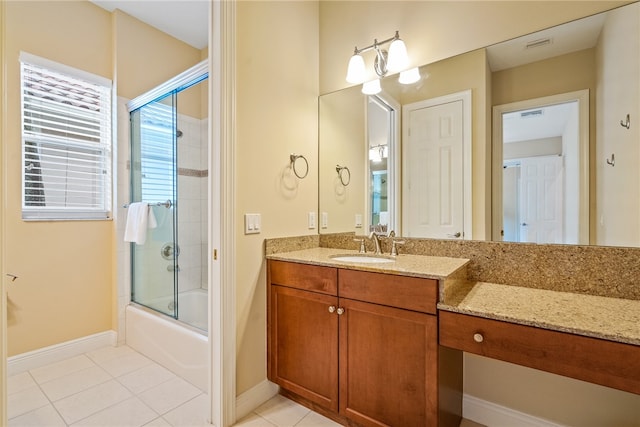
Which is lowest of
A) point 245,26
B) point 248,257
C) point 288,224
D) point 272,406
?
point 272,406

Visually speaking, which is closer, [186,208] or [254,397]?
[254,397]

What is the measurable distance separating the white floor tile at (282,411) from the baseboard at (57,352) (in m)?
1.57

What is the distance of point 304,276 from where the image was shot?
163 cm

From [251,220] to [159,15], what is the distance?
218cm

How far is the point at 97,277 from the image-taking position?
249 cm

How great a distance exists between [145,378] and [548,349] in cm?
227

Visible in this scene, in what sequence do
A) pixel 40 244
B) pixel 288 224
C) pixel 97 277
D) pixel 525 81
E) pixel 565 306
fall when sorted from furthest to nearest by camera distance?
pixel 97 277
pixel 40 244
pixel 288 224
pixel 525 81
pixel 565 306

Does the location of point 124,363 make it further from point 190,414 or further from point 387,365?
point 387,365

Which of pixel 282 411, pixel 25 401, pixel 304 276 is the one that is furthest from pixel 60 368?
pixel 304 276

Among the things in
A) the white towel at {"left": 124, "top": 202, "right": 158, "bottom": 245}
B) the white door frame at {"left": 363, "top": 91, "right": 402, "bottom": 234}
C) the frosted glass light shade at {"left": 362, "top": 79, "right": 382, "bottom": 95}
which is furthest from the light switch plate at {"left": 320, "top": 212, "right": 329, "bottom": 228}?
the white towel at {"left": 124, "top": 202, "right": 158, "bottom": 245}

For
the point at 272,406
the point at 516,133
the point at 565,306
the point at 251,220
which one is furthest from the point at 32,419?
the point at 516,133

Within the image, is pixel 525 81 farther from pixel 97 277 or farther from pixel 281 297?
pixel 97 277

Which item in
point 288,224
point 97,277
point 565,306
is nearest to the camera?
point 565,306

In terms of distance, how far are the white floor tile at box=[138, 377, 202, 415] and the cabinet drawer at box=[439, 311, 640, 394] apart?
156cm
